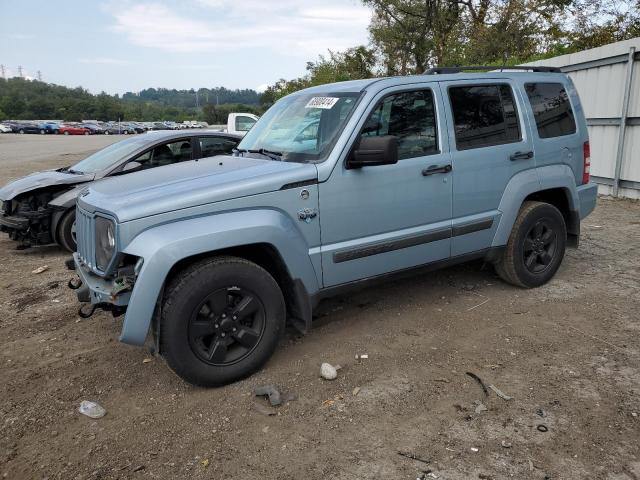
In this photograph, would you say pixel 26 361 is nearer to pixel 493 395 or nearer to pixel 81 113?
pixel 493 395

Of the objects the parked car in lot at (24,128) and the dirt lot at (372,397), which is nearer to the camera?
the dirt lot at (372,397)

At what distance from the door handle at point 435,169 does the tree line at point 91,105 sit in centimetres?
6767

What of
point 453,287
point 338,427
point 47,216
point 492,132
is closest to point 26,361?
point 338,427

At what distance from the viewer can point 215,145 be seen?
7.30 m

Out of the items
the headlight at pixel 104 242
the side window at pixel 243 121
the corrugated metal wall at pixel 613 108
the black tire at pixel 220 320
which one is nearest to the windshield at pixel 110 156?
the headlight at pixel 104 242

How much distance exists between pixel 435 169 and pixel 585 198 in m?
2.04

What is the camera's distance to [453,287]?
→ 503 cm

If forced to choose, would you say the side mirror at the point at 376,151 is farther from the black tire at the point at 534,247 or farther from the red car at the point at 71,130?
the red car at the point at 71,130

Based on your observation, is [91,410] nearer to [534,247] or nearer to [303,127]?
[303,127]

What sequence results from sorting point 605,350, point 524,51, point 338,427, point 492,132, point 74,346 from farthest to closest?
1. point 524,51
2. point 492,132
3. point 74,346
4. point 605,350
5. point 338,427

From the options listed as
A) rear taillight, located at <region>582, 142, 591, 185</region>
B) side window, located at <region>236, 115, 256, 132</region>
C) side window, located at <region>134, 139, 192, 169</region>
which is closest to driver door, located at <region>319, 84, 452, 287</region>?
rear taillight, located at <region>582, 142, 591, 185</region>

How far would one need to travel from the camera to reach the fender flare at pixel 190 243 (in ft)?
9.66

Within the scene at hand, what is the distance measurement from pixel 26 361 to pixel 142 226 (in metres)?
1.66

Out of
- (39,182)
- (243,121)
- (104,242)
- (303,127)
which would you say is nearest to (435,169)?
(303,127)
